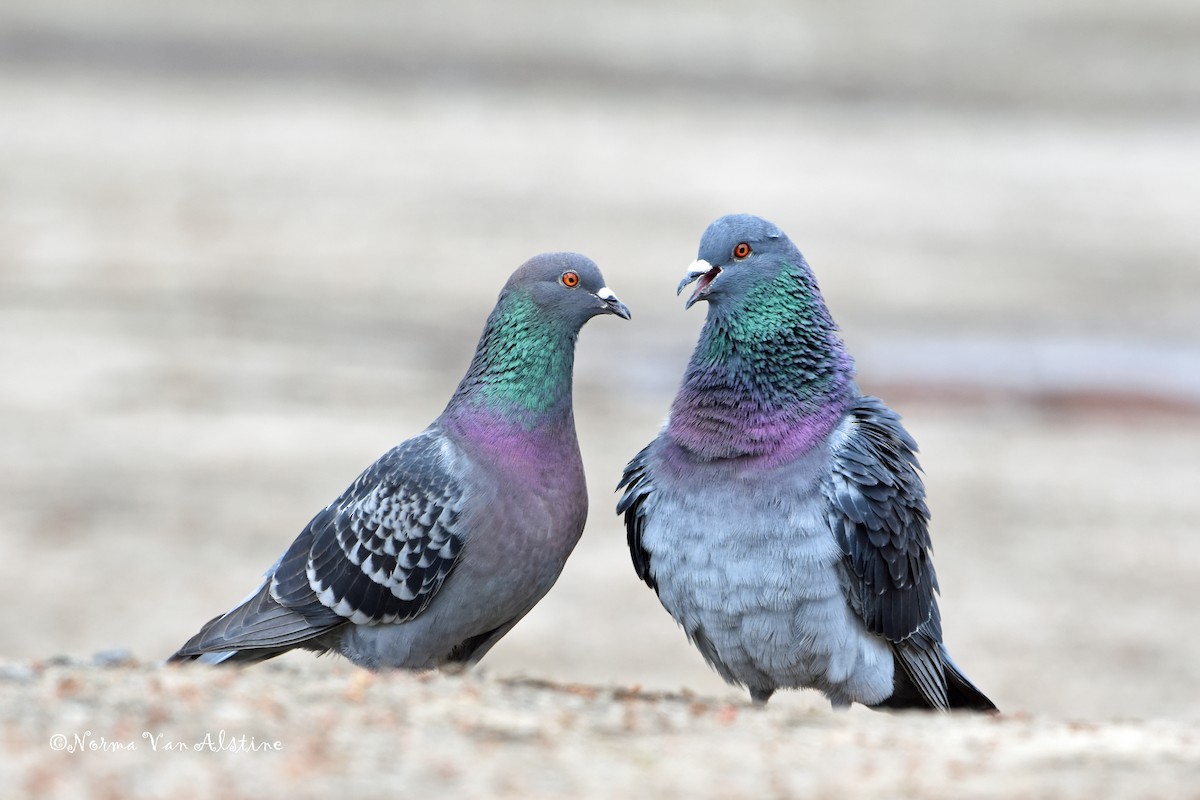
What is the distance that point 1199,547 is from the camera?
10.9 metres

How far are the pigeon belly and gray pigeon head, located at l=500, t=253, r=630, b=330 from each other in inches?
23.6

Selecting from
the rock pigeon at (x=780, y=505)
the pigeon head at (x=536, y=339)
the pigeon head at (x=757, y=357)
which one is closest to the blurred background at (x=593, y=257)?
the rock pigeon at (x=780, y=505)

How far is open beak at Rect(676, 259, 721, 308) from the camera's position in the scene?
18.9ft

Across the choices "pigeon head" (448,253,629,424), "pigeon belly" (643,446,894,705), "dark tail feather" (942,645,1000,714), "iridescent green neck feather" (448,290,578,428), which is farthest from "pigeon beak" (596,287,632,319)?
"dark tail feather" (942,645,1000,714)

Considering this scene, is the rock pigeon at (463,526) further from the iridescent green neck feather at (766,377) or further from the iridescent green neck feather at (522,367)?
the iridescent green neck feather at (766,377)

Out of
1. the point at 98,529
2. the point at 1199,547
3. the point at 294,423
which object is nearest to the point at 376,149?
the point at 294,423

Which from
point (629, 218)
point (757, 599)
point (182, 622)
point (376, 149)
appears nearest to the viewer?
point (757, 599)

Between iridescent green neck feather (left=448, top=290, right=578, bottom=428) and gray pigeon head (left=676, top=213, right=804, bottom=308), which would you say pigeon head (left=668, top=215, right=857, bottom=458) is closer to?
gray pigeon head (left=676, top=213, right=804, bottom=308)

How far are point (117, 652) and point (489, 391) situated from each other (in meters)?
1.44

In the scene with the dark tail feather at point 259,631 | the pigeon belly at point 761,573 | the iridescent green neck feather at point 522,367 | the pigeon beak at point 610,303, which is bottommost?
the dark tail feather at point 259,631

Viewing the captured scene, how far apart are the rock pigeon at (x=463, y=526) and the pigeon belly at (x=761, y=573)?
14.7 inches

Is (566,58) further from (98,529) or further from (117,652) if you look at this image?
(117,652)

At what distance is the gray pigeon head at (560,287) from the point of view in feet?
19.0

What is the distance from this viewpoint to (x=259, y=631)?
583 centimetres
